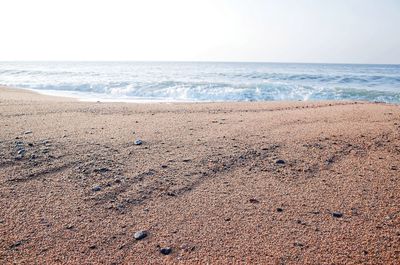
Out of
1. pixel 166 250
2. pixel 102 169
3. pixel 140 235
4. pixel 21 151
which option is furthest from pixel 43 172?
pixel 166 250

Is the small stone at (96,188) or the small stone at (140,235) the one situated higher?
the small stone at (96,188)

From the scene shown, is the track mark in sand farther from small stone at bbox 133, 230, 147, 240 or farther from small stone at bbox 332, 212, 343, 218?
small stone at bbox 332, 212, 343, 218

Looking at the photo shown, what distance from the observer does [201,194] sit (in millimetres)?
2895

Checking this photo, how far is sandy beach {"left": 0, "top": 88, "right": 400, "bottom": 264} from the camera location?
6.97ft

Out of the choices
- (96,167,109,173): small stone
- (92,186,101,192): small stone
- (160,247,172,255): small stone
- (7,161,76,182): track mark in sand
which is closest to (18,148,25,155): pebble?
(7,161,76,182): track mark in sand

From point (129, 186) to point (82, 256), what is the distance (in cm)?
99

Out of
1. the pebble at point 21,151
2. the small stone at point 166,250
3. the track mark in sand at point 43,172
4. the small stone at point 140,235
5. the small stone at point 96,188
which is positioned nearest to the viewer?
the small stone at point 166,250

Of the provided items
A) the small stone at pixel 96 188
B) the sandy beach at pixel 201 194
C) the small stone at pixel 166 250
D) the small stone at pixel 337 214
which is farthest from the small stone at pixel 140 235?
the small stone at pixel 337 214

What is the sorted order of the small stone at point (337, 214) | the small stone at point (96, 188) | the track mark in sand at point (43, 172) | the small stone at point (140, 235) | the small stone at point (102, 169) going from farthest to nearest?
the small stone at point (102, 169), the track mark in sand at point (43, 172), the small stone at point (96, 188), the small stone at point (337, 214), the small stone at point (140, 235)

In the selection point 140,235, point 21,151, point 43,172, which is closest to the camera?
point 140,235

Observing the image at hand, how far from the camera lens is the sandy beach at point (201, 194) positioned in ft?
6.97

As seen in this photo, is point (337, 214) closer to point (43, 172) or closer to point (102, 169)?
point (102, 169)

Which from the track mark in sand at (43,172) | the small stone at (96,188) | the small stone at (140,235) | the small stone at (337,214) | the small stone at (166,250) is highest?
the track mark in sand at (43,172)

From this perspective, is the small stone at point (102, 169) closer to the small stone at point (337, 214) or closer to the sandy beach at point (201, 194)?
the sandy beach at point (201, 194)
